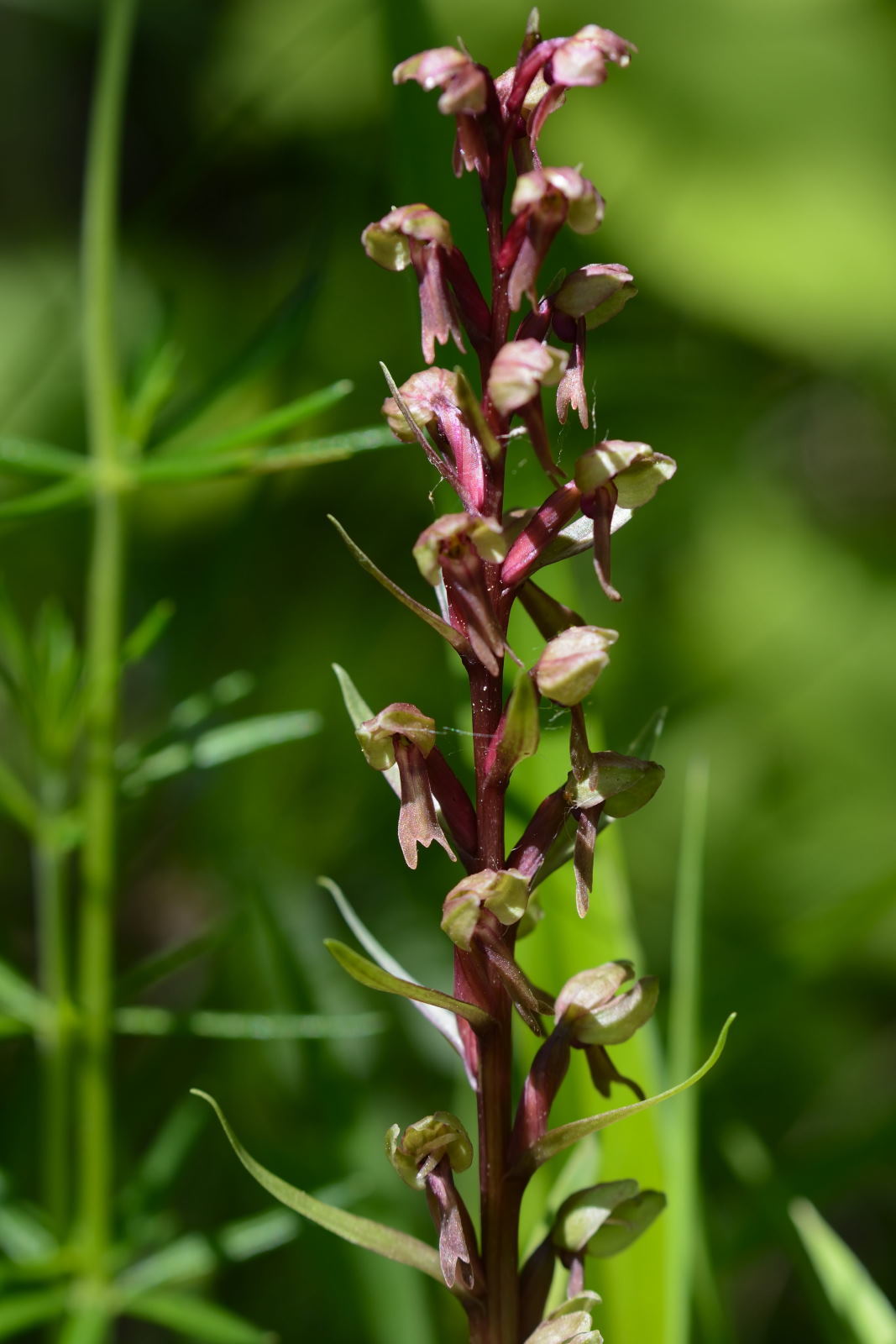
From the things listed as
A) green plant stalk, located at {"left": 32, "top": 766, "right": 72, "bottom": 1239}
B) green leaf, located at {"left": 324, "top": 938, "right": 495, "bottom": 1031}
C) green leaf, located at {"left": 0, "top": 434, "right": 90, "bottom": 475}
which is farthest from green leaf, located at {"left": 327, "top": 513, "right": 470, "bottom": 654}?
green plant stalk, located at {"left": 32, "top": 766, "right": 72, "bottom": 1239}

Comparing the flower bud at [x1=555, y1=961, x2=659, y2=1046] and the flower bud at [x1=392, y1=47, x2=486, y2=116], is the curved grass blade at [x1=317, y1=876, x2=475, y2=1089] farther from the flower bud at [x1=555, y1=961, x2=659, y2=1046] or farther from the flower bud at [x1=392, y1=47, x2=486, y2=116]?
the flower bud at [x1=392, y1=47, x2=486, y2=116]

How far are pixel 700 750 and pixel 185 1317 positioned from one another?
3.50 feet

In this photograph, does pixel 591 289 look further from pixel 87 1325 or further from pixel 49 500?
pixel 87 1325

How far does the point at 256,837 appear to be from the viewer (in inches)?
56.1

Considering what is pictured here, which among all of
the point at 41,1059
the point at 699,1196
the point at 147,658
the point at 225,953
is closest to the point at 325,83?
the point at 147,658

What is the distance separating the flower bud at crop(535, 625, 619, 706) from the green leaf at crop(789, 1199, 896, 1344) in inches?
18.4

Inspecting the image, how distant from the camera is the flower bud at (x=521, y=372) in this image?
1.34ft

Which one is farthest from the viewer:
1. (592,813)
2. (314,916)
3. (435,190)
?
(314,916)

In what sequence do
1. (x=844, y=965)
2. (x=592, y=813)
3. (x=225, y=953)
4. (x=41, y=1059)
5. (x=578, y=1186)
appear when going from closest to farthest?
(x=592, y=813)
(x=578, y=1186)
(x=41, y=1059)
(x=225, y=953)
(x=844, y=965)

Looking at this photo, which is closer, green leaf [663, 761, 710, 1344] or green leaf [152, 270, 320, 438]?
green leaf [663, 761, 710, 1344]

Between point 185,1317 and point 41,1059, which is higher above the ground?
point 41,1059

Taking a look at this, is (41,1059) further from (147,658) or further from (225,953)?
(147,658)

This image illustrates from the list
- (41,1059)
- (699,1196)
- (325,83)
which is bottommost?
(699,1196)

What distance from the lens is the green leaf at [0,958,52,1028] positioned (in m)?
0.77
